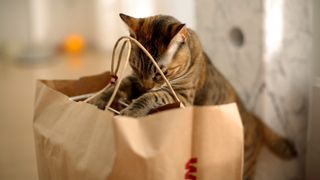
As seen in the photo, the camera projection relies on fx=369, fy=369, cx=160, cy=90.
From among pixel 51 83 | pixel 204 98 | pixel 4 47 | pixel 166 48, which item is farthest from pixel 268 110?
pixel 4 47

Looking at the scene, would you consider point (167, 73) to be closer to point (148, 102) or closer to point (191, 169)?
point (148, 102)

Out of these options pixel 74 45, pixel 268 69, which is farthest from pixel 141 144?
pixel 74 45

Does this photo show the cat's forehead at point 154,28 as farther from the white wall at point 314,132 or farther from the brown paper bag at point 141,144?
the white wall at point 314,132

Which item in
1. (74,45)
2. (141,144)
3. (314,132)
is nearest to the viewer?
(141,144)

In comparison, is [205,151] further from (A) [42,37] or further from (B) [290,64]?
(A) [42,37]

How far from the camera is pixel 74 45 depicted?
297 cm

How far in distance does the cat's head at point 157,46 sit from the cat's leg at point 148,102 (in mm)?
29

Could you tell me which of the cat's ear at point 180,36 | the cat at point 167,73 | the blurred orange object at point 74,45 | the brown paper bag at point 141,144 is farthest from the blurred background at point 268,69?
the blurred orange object at point 74,45

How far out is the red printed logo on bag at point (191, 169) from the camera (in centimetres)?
63

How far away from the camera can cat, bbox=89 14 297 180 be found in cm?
73

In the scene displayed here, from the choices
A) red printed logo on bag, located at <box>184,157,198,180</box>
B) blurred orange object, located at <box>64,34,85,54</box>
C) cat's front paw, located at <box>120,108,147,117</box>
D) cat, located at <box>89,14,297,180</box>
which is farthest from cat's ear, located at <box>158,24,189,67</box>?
blurred orange object, located at <box>64,34,85,54</box>

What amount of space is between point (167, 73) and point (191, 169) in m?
0.22

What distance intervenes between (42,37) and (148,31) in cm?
253

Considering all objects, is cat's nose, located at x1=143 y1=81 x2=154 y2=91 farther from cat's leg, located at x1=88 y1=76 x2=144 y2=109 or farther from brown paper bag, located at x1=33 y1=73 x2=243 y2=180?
brown paper bag, located at x1=33 y1=73 x2=243 y2=180
